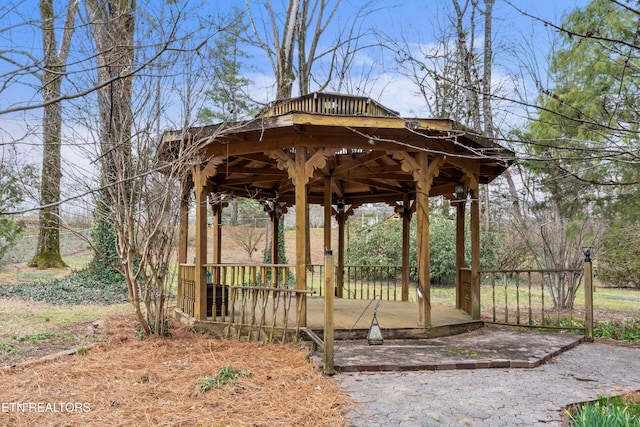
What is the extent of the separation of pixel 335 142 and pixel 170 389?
3.39 meters

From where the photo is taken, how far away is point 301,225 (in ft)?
18.7

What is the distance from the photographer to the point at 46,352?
5668 millimetres

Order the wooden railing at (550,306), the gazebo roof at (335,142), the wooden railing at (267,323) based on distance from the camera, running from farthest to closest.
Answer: the wooden railing at (550,306) → the wooden railing at (267,323) → the gazebo roof at (335,142)

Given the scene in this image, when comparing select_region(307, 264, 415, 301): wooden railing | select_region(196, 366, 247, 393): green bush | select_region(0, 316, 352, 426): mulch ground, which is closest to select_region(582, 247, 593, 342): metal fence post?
select_region(307, 264, 415, 301): wooden railing

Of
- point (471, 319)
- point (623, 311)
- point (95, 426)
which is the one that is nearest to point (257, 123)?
point (95, 426)

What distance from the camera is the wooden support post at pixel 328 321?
14.5ft

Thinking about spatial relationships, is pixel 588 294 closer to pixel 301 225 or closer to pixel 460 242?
pixel 460 242

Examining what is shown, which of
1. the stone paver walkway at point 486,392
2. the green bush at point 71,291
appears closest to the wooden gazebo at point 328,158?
the stone paver walkway at point 486,392

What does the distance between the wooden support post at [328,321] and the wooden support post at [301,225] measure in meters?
1.11

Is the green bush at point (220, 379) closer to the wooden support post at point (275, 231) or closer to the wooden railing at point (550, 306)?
the wooden railing at point (550, 306)

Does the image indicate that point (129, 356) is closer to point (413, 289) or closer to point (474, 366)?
point (474, 366)

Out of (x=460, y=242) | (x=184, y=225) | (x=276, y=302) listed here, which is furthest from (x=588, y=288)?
(x=184, y=225)

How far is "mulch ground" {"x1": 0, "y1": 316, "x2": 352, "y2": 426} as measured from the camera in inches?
133

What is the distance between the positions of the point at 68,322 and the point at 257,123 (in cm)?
489
